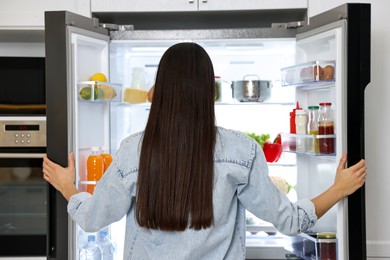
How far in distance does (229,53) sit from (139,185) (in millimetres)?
1294

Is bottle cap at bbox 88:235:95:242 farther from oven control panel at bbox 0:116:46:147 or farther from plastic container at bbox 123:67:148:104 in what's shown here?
plastic container at bbox 123:67:148:104

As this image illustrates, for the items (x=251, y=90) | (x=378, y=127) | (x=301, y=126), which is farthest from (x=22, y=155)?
(x=378, y=127)

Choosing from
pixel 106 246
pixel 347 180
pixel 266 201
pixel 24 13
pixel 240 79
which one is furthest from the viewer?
pixel 240 79

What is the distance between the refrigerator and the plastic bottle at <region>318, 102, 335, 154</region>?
0.03 m

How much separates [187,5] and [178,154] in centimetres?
108

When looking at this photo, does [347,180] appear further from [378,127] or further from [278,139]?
[278,139]

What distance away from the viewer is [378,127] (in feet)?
7.47

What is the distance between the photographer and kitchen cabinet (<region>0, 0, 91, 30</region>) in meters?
2.34

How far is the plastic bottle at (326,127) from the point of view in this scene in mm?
2008

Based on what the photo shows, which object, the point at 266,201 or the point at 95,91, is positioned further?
the point at 95,91

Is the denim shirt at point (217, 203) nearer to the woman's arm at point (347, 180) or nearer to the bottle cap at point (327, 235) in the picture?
the woman's arm at point (347, 180)

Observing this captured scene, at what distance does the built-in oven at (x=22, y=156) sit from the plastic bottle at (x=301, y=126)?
1034 millimetres

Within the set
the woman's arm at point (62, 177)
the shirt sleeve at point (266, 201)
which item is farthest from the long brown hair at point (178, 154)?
the woman's arm at point (62, 177)

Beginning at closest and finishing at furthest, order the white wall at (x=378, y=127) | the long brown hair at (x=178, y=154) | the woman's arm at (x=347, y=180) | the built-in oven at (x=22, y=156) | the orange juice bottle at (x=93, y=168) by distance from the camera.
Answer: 1. the long brown hair at (x=178, y=154)
2. the woman's arm at (x=347, y=180)
3. the orange juice bottle at (x=93, y=168)
4. the white wall at (x=378, y=127)
5. the built-in oven at (x=22, y=156)
